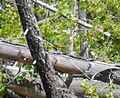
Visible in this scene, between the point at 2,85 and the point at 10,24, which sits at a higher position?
the point at 10,24

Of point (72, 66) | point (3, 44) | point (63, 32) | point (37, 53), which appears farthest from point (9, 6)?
point (37, 53)

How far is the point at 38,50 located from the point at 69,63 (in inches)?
23.0

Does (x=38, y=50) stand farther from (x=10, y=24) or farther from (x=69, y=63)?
(x=10, y=24)

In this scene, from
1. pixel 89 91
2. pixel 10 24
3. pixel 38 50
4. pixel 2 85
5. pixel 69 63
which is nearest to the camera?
pixel 38 50

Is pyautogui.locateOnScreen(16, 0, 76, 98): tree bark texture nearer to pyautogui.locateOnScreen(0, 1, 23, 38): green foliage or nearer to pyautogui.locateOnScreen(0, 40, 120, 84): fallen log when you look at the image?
pyautogui.locateOnScreen(0, 40, 120, 84): fallen log

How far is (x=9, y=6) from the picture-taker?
4453mm

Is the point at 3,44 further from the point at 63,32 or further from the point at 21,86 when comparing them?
the point at 63,32

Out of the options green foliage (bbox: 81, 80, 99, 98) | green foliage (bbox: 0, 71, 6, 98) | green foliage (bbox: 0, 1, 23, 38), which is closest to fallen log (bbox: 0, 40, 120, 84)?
green foliage (bbox: 81, 80, 99, 98)

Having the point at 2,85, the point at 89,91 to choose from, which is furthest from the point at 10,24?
the point at 89,91

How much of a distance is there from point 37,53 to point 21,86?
91 cm

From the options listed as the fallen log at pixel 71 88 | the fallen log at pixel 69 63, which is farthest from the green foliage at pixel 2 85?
the fallen log at pixel 69 63

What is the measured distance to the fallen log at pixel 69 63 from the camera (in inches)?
114

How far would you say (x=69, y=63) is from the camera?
2941mm

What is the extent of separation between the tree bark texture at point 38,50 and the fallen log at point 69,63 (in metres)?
0.35
